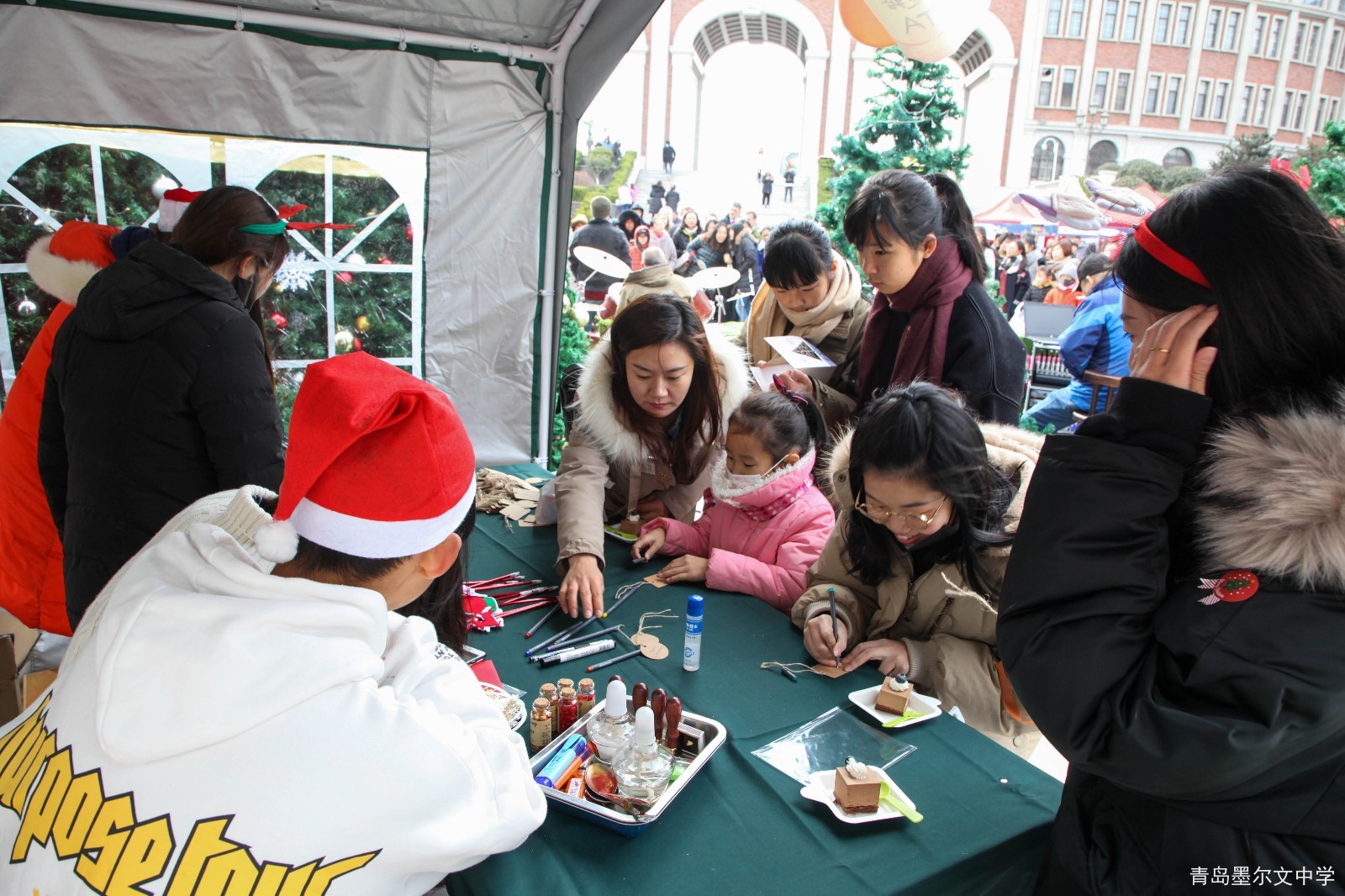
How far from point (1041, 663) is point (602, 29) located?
2842 millimetres

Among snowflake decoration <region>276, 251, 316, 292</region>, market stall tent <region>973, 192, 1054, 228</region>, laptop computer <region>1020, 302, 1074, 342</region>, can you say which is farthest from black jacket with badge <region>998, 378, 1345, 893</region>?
market stall tent <region>973, 192, 1054, 228</region>

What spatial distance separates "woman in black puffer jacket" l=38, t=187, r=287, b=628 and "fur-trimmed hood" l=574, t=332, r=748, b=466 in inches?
32.6

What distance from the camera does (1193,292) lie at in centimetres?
89

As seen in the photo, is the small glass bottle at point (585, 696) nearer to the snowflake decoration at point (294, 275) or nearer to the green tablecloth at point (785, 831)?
the green tablecloth at point (785, 831)

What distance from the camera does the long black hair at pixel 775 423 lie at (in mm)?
2066

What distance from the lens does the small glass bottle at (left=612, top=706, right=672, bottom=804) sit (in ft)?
3.76

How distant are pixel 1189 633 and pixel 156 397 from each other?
188 centimetres

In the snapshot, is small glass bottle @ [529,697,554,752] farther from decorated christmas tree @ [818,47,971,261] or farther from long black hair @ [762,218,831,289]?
decorated christmas tree @ [818,47,971,261]

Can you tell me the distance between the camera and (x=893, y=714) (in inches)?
55.2

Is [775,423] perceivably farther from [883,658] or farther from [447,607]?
[447,607]

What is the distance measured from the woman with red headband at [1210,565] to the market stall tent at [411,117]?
2.38 metres

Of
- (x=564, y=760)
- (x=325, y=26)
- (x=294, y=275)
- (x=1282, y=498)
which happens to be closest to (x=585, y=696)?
(x=564, y=760)

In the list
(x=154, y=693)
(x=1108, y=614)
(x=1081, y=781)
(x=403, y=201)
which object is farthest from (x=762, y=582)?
(x=403, y=201)

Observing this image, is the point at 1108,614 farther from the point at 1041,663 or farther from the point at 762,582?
the point at 762,582
